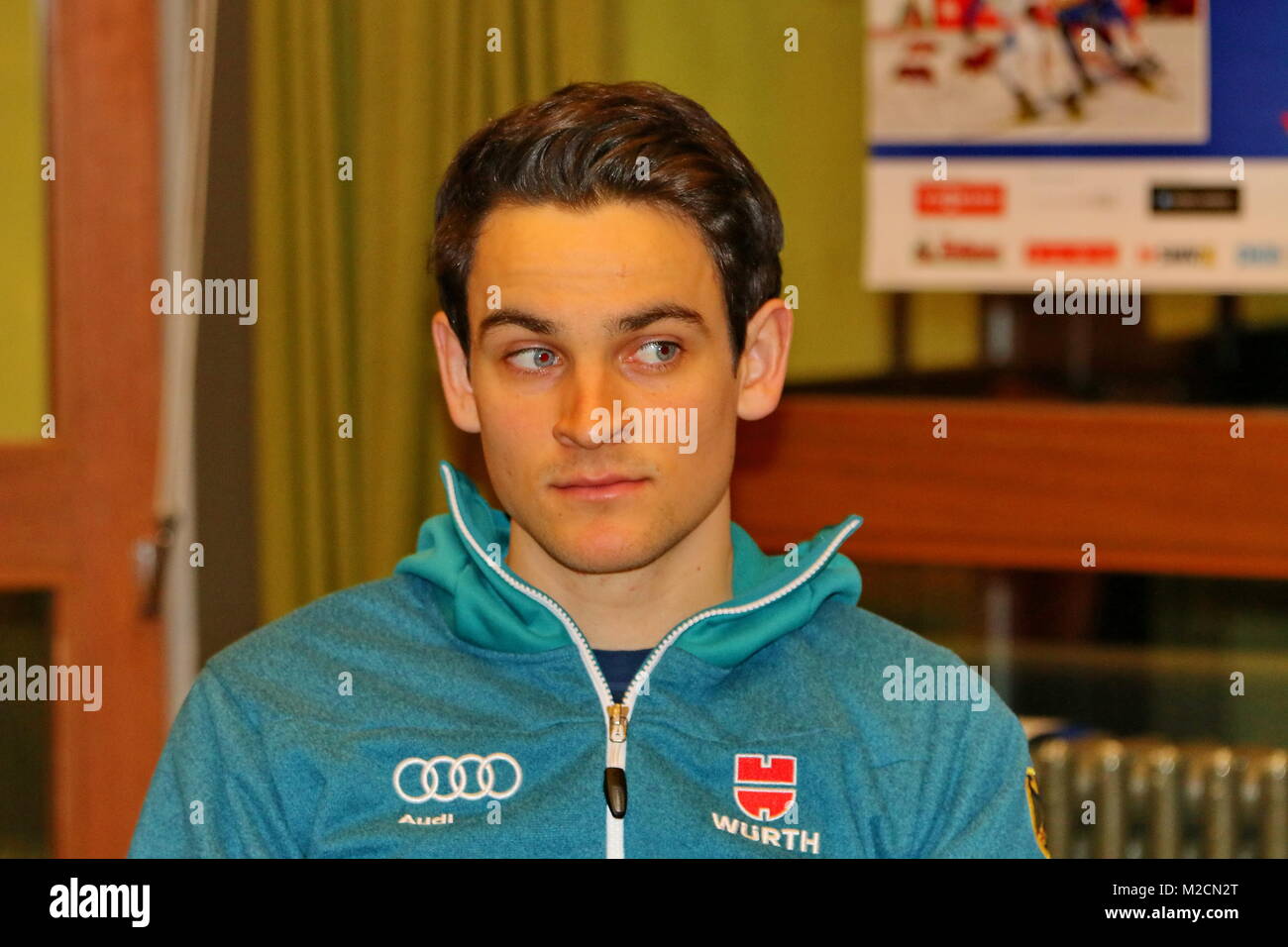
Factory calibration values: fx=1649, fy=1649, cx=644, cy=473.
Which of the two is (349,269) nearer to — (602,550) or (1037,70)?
(1037,70)

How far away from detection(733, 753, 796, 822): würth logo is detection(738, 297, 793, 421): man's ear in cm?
29

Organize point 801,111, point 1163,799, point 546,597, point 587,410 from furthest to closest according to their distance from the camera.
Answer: point 801,111, point 1163,799, point 546,597, point 587,410

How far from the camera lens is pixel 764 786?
1267mm

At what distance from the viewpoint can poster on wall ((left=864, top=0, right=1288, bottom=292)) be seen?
86.1 inches

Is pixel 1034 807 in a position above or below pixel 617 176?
below

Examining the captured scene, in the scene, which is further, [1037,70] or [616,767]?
[1037,70]

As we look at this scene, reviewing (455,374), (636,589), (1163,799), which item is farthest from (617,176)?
(1163,799)

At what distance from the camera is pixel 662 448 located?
49.6 inches

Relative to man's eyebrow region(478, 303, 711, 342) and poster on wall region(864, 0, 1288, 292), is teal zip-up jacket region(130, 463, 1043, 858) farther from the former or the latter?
poster on wall region(864, 0, 1288, 292)

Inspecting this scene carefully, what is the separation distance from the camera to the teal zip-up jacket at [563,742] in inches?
48.9

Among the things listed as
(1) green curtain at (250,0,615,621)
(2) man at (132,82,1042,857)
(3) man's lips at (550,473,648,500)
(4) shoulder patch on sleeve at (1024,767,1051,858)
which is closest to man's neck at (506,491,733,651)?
(2) man at (132,82,1042,857)

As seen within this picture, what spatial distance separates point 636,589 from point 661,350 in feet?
0.67

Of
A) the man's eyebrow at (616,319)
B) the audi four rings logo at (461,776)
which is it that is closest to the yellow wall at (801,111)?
the man's eyebrow at (616,319)
